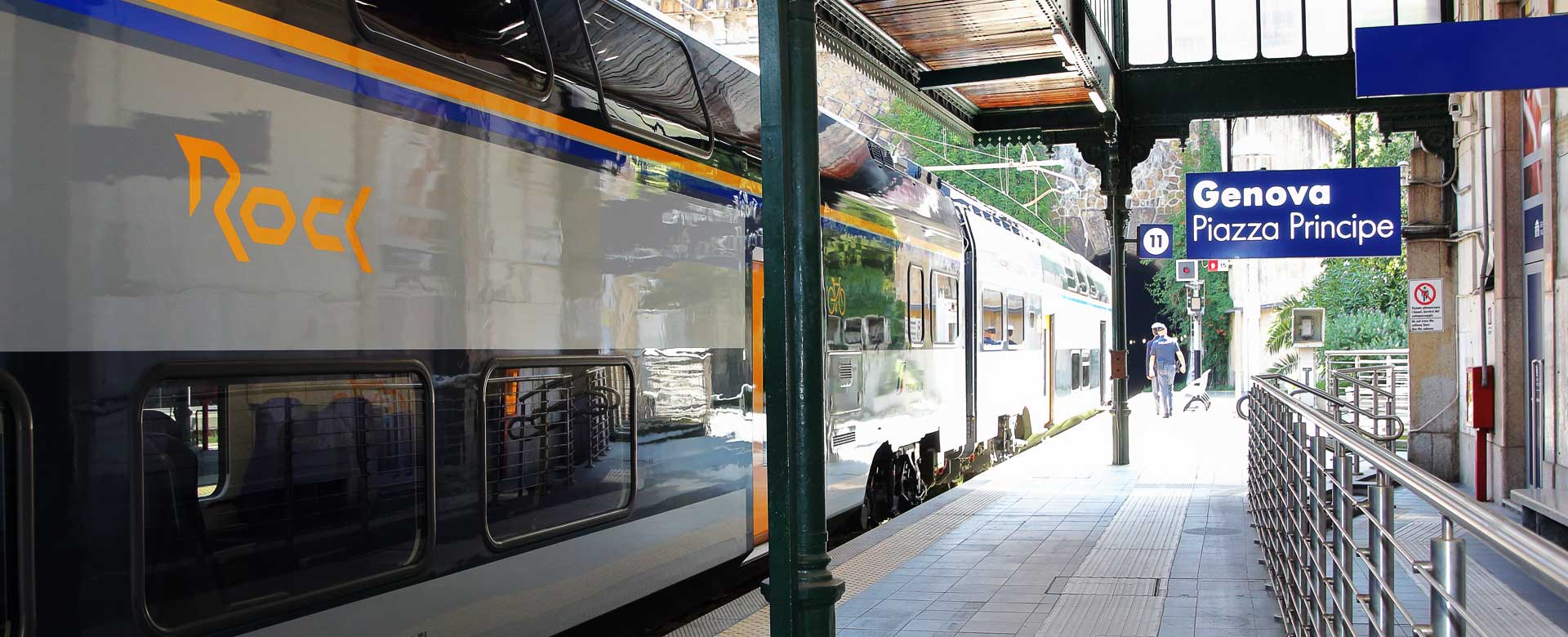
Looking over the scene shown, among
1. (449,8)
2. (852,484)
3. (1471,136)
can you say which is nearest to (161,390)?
(449,8)

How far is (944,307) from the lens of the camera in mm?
11945

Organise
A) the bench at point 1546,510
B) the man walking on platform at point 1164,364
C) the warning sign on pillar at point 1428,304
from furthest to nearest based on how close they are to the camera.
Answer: the man walking on platform at point 1164,364 < the warning sign on pillar at point 1428,304 < the bench at point 1546,510

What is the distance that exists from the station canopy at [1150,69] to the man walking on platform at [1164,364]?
1209 centimetres

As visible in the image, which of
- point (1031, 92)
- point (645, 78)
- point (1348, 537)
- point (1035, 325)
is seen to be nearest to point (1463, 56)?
point (1348, 537)

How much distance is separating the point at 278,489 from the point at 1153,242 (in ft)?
47.6

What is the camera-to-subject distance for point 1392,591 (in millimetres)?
3559

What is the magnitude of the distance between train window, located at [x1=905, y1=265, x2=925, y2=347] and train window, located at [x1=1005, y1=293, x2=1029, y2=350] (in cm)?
451

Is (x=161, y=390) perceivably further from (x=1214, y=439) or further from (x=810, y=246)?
(x=1214, y=439)

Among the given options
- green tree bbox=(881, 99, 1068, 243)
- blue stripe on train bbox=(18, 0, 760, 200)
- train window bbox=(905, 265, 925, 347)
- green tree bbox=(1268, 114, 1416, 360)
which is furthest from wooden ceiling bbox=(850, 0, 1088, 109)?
green tree bbox=(881, 99, 1068, 243)

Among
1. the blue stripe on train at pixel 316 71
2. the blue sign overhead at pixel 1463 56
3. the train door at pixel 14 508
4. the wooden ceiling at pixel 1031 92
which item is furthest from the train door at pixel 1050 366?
the train door at pixel 14 508

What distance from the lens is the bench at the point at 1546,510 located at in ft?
28.3

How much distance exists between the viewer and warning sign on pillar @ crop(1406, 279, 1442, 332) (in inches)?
531

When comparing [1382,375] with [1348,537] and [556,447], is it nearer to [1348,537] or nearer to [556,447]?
[1348,537]

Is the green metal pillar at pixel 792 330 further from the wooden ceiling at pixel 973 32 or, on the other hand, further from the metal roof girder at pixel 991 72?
the metal roof girder at pixel 991 72
